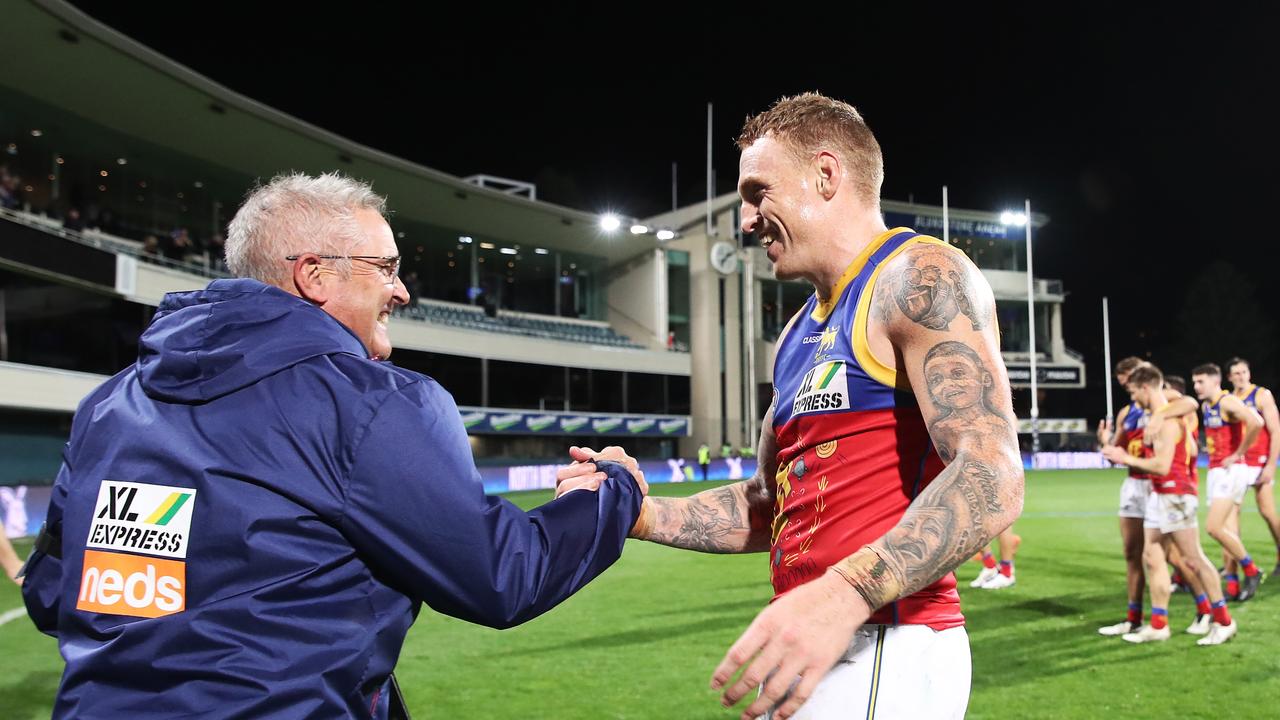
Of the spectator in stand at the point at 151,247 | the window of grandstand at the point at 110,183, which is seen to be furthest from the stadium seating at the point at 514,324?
the spectator in stand at the point at 151,247

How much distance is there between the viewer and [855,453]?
2.45 meters

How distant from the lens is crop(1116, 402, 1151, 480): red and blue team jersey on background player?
8.89 meters

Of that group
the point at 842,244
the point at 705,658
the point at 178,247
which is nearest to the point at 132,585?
the point at 842,244

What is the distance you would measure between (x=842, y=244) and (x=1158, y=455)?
729 cm

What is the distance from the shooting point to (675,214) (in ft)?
181

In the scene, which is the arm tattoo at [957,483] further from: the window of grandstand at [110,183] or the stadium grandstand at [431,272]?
the window of grandstand at [110,183]

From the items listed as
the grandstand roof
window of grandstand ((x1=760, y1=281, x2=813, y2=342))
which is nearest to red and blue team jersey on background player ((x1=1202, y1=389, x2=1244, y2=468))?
the grandstand roof

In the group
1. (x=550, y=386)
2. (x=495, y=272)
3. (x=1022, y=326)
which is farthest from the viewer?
(x=1022, y=326)

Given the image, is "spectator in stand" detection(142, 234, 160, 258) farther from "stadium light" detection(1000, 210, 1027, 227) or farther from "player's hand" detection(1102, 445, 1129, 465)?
"stadium light" detection(1000, 210, 1027, 227)

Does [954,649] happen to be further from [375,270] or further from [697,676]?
[697,676]

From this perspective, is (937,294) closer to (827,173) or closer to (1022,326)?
(827,173)

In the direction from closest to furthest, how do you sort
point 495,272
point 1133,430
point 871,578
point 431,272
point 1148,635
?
1. point 871,578
2. point 1148,635
3. point 1133,430
4. point 431,272
5. point 495,272

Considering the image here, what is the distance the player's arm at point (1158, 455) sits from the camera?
27.4ft

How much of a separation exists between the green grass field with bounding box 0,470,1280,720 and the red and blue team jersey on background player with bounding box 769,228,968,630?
4.33 metres
